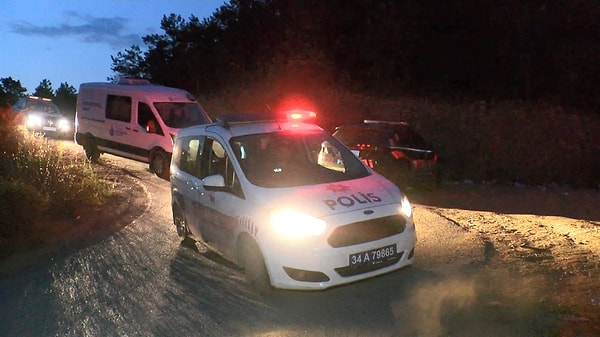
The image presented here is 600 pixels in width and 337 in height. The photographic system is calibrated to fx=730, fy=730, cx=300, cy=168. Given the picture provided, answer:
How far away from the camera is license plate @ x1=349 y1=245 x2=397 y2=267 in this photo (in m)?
7.19

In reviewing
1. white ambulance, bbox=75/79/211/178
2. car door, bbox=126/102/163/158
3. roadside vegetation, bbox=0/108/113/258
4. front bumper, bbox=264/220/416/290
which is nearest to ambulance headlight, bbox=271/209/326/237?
front bumper, bbox=264/220/416/290

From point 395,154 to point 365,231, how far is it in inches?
369

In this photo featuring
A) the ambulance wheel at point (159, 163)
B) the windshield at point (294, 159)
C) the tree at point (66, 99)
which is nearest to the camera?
the windshield at point (294, 159)

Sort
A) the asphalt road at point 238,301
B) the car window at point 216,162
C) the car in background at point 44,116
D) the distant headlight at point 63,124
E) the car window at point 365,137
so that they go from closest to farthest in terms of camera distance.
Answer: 1. the asphalt road at point 238,301
2. the car window at point 216,162
3. the car window at point 365,137
4. the car in background at point 44,116
5. the distant headlight at point 63,124

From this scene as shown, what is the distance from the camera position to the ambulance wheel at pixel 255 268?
7.51 m

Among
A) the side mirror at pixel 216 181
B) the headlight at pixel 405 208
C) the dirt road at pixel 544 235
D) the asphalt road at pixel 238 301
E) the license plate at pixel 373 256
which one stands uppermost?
the side mirror at pixel 216 181

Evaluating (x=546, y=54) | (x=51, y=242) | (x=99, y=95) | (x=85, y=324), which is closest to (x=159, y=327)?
(x=85, y=324)

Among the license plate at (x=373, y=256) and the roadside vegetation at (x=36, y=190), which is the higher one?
the license plate at (x=373, y=256)

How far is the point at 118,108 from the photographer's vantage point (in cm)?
1994

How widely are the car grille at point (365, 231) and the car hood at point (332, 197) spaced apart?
166 mm

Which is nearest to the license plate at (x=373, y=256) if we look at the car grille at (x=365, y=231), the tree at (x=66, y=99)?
the car grille at (x=365, y=231)

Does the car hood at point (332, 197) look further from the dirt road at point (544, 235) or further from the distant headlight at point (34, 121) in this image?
the distant headlight at point (34, 121)

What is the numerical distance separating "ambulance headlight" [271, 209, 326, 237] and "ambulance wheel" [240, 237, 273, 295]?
44cm

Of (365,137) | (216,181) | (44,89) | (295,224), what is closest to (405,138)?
(365,137)
